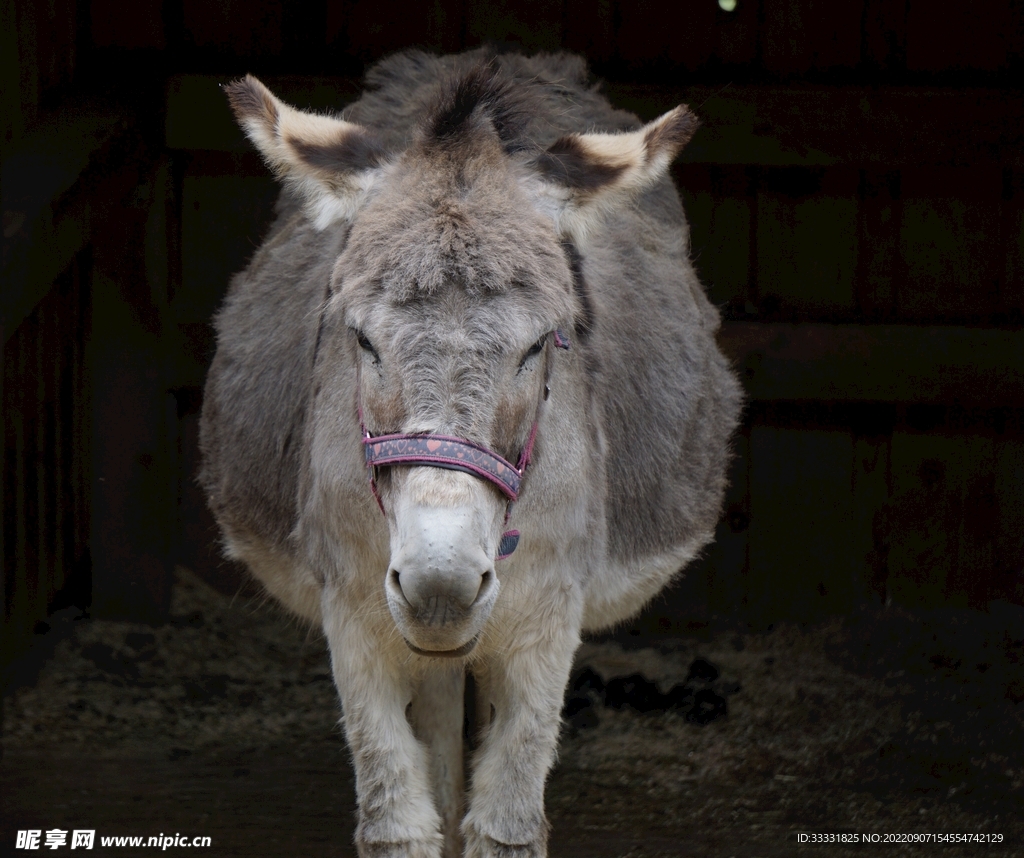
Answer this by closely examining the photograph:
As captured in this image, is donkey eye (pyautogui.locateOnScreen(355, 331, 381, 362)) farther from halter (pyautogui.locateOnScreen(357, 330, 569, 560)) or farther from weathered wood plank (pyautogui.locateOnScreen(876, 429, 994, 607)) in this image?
weathered wood plank (pyautogui.locateOnScreen(876, 429, 994, 607))

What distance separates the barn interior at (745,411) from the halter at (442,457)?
87.1 inches

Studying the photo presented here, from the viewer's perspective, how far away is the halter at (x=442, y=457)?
2.34 meters

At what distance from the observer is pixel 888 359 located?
5.11 meters

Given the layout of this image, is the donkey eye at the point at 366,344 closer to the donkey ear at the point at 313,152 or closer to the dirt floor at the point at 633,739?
the donkey ear at the point at 313,152

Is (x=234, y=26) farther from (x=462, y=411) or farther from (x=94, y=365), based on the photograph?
(x=462, y=411)

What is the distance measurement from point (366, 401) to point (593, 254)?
141 centimetres

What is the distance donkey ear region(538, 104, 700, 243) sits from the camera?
110 inches

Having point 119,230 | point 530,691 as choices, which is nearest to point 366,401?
point 530,691

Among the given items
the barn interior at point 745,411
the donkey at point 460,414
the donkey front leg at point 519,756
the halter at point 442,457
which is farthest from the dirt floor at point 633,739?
the halter at point 442,457

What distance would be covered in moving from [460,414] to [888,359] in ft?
10.6

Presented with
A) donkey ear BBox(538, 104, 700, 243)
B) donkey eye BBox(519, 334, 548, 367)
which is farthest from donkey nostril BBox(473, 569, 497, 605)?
donkey ear BBox(538, 104, 700, 243)

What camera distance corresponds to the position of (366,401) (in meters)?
2.56

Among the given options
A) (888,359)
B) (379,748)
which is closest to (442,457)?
(379,748)

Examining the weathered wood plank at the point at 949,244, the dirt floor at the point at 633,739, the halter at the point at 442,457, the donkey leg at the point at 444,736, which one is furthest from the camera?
the weathered wood plank at the point at 949,244
